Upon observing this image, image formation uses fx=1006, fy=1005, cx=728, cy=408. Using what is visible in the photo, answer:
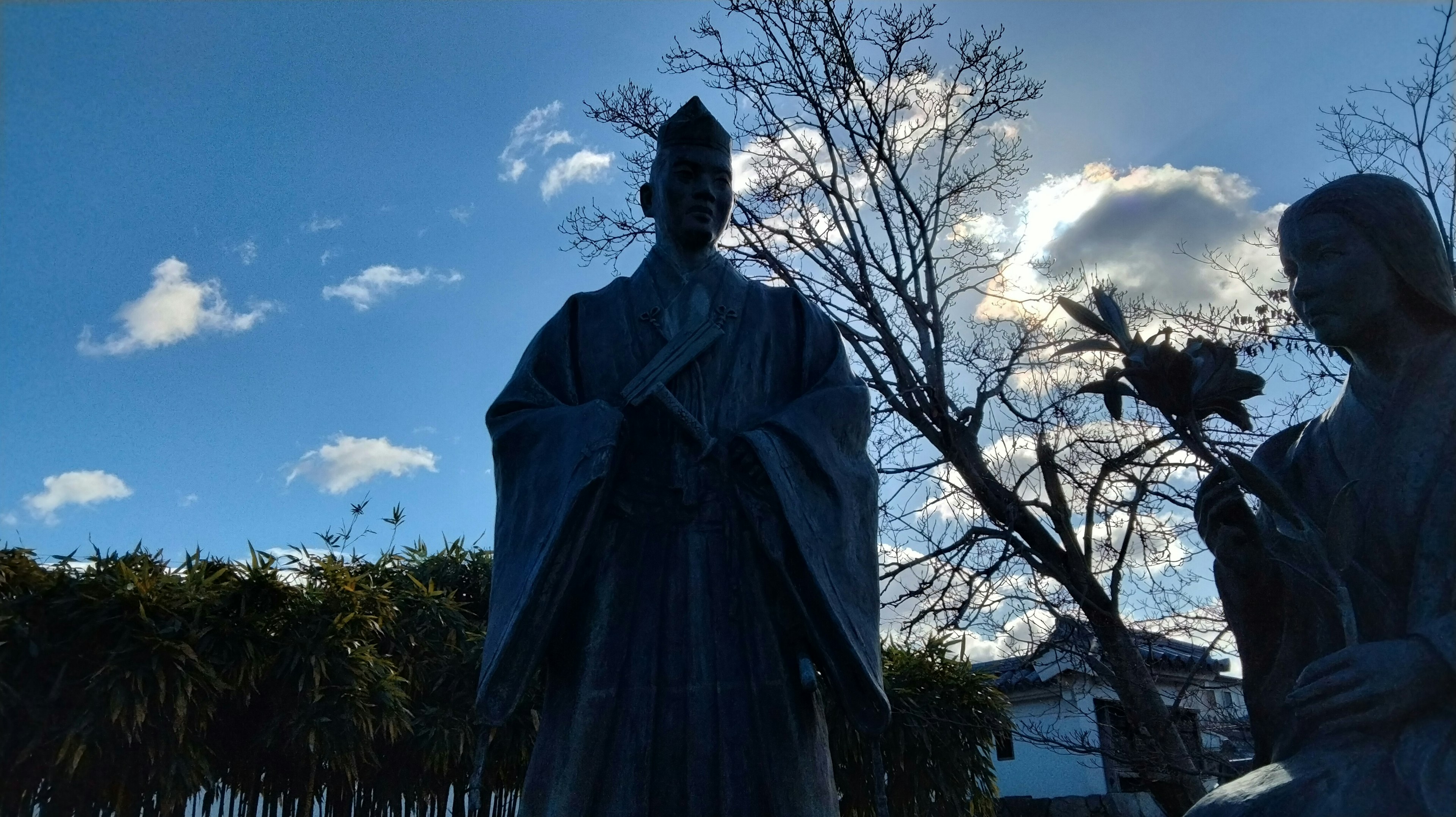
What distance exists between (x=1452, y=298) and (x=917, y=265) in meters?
12.5

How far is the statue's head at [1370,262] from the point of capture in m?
2.40

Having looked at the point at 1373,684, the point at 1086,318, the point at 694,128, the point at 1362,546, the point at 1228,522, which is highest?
the point at 694,128

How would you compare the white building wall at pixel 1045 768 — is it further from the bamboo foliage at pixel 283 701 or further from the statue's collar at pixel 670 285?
the statue's collar at pixel 670 285

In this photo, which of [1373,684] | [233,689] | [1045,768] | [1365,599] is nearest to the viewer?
[1373,684]

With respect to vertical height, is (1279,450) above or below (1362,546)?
above

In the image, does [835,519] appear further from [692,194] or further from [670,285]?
[692,194]

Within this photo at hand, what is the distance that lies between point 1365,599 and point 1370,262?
809 millimetres

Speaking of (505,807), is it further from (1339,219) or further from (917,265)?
(1339,219)

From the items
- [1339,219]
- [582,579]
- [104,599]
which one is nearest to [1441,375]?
[1339,219]

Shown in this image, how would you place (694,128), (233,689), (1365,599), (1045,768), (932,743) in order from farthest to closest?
(1045,768) < (932,743) < (233,689) < (694,128) < (1365,599)

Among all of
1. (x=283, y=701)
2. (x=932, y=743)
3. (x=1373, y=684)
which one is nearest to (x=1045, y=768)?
(x=932, y=743)

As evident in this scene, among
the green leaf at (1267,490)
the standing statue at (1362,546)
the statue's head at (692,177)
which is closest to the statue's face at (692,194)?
the statue's head at (692,177)

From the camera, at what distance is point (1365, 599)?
2346mm

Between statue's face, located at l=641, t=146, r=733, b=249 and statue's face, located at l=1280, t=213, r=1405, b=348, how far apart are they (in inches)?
74.3
